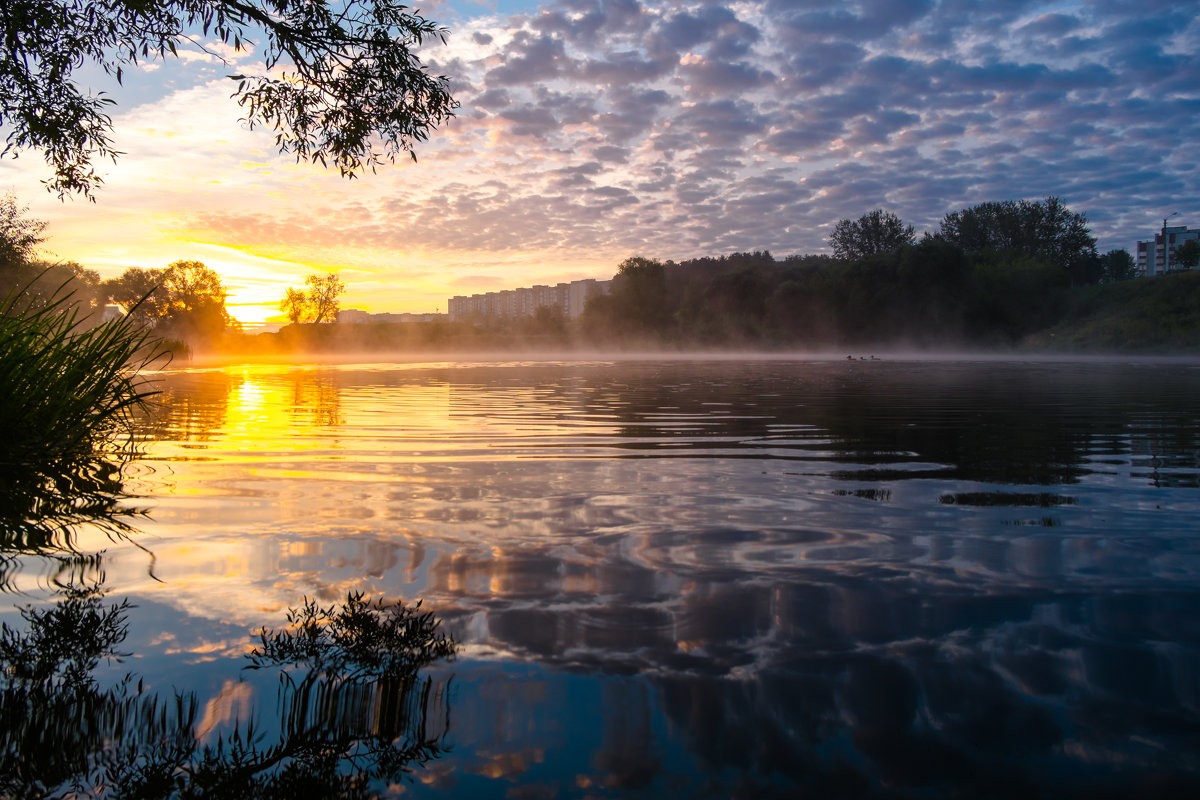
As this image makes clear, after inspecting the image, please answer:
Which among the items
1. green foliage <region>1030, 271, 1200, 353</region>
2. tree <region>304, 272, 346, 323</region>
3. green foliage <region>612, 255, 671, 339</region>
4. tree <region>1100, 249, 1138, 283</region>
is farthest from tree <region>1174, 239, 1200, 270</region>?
tree <region>304, 272, 346, 323</region>

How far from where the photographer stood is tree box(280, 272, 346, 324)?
3969 inches

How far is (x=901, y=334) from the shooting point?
80.5 meters

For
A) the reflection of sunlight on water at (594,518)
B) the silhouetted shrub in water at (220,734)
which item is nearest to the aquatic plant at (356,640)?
the silhouetted shrub in water at (220,734)

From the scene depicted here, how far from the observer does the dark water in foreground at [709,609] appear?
245cm

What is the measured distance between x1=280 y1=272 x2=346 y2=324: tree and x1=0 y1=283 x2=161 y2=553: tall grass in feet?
336

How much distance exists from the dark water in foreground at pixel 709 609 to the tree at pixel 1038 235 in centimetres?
9969

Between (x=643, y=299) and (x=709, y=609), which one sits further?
(x=643, y=299)

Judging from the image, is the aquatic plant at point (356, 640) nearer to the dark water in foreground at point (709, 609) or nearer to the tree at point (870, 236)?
the dark water in foreground at point (709, 609)

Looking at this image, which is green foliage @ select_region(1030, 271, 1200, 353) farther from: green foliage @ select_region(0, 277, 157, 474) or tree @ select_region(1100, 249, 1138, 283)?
green foliage @ select_region(0, 277, 157, 474)

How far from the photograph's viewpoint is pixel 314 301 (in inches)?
4001

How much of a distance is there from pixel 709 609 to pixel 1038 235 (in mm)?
113921

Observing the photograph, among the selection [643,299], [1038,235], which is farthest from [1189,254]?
[643,299]

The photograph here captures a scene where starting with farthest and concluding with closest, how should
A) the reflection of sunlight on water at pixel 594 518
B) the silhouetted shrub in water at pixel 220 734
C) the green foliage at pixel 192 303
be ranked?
the green foliage at pixel 192 303 → the reflection of sunlight on water at pixel 594 518 → the silhouetted shrub in water at pixel 220 734

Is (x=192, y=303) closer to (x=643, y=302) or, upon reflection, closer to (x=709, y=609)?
(x=643, y=302)
